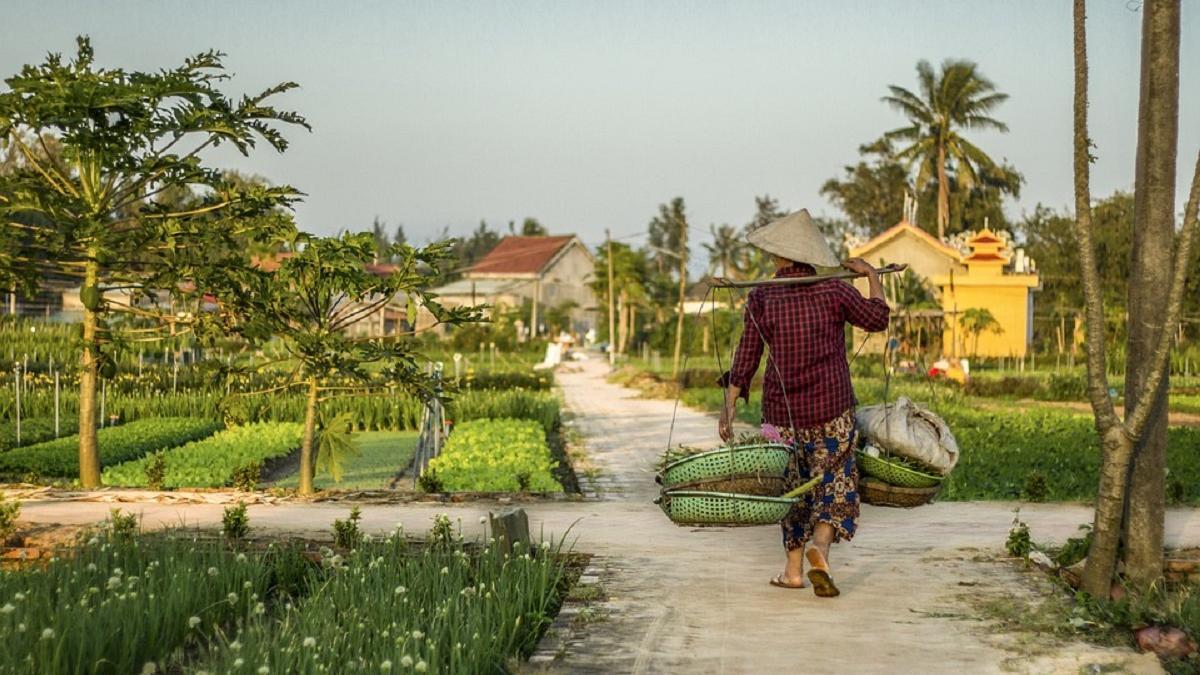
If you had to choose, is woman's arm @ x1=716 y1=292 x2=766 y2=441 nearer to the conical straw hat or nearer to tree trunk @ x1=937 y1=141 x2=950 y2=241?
the conical straw hat

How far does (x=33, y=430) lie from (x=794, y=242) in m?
13.9

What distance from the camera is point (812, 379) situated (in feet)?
21.1

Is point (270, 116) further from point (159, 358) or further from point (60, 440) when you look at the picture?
point (159, 358)

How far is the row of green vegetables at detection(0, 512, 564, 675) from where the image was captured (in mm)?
4574

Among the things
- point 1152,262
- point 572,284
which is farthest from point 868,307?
point 572,284

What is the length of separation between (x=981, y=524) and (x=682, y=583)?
9.86 ft

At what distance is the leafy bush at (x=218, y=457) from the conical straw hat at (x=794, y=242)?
6.34 m

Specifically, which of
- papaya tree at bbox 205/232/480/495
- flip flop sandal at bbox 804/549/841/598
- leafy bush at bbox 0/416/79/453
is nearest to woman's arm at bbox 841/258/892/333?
flip flop sandal at bbox 804/549/841/598

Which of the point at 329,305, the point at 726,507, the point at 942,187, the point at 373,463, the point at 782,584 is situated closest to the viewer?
the point at 726,507

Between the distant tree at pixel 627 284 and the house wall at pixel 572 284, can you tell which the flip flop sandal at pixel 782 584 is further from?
the house wall at pixel 572 284

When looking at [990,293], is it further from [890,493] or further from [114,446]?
[890,493]

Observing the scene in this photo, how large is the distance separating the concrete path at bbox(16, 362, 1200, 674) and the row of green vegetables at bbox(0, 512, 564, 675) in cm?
40

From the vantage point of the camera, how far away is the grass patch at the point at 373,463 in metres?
13.6

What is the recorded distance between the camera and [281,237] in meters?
9.88
